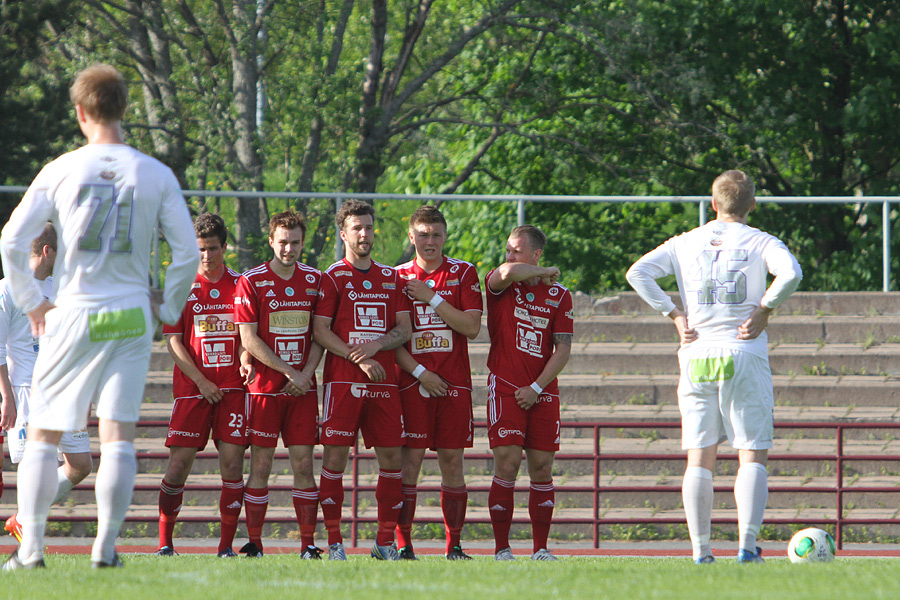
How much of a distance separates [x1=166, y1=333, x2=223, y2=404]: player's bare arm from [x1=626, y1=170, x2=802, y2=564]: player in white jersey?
3.15m

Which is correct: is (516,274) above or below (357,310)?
above

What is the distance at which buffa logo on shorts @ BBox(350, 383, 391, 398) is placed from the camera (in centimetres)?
666

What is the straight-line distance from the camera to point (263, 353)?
263 inches

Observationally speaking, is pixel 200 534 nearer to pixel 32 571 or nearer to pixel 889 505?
pixel 32 571

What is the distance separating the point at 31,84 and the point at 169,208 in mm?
10901

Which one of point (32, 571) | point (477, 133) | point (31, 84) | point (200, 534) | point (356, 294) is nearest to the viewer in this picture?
point (32, 571)

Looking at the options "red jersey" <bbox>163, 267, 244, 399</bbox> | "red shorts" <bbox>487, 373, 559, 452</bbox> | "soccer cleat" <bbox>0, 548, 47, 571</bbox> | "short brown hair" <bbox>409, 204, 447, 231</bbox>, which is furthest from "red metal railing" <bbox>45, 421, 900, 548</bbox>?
"soccer cleat" <bbox>0, 548, 47, 571</bbox>

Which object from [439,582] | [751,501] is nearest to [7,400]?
[439,582]

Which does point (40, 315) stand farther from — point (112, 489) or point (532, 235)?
point (532, 235)

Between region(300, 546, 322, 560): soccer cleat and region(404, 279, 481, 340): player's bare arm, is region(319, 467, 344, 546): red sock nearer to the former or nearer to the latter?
region(300, 546, 322, 560): soccer cleat

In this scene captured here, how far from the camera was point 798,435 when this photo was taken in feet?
35.2

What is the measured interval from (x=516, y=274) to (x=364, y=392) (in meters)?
1.30

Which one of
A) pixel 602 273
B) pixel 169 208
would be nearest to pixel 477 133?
pixel 602 273

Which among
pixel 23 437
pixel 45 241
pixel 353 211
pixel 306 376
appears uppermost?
pixel 353 211
